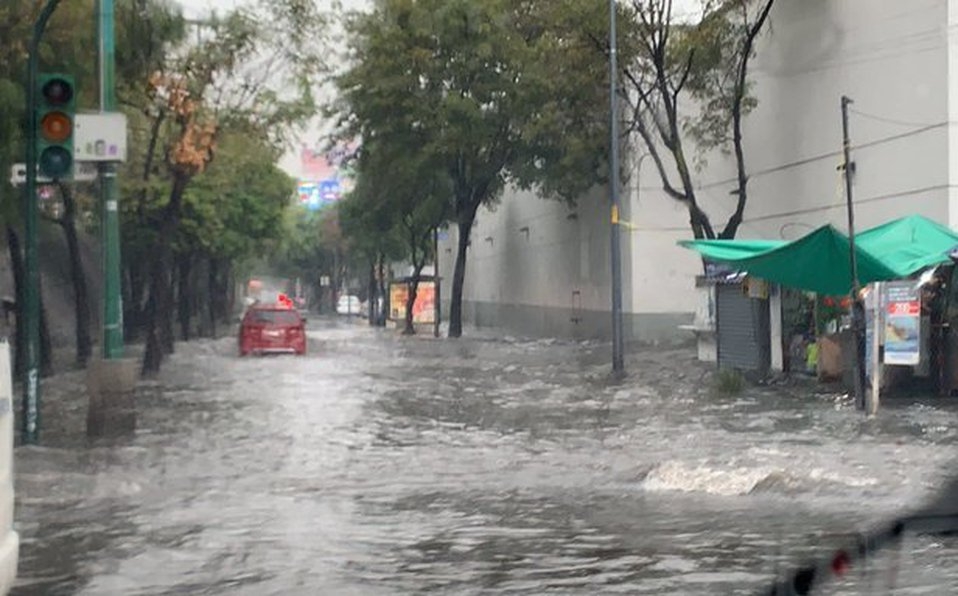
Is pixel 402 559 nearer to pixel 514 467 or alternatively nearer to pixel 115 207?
pixel 514 467

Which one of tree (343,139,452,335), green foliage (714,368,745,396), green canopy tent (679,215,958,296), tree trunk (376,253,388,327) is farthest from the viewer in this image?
tree trunk (376,253,388,327)

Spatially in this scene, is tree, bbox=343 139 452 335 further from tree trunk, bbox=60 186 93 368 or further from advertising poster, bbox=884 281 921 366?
advertising poster, bbox=884 281 921 366

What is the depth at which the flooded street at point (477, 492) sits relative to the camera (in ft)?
27.9

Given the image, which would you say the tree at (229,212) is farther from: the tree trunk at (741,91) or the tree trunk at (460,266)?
the tree trunk at (741,91)

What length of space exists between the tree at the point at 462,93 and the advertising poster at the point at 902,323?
1622cm

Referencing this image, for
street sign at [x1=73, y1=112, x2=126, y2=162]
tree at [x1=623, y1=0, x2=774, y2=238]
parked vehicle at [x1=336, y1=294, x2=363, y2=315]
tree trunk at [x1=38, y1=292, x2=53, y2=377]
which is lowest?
tree trunk at [x1=38, y1=292, x2=53, y2=377]

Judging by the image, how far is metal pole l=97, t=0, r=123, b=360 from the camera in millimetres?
15328

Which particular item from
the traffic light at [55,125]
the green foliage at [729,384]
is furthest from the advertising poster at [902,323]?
the traffic light at [55,125]

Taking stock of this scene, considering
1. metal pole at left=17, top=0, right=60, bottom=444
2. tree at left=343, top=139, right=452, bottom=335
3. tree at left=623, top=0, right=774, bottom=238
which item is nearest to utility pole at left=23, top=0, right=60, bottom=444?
metal pole at left=17, top=0, right=60, bottom=444

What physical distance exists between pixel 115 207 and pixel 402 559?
7.96m

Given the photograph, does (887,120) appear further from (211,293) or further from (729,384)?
(211,293)

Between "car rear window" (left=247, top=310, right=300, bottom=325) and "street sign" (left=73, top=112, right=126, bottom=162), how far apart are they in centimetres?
2196

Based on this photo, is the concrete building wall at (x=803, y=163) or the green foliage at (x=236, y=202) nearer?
the concrete building wall at (x=803, y=163)

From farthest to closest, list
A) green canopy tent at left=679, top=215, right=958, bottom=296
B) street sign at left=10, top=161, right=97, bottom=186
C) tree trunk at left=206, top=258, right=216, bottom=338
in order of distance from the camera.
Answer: tree trunk at left=206, top=258, right=216, bottom=338
green canopy tent at left=679, top=215, right=958, bottom=296
street sign at left=10, top=161, right=97, bottom=186
